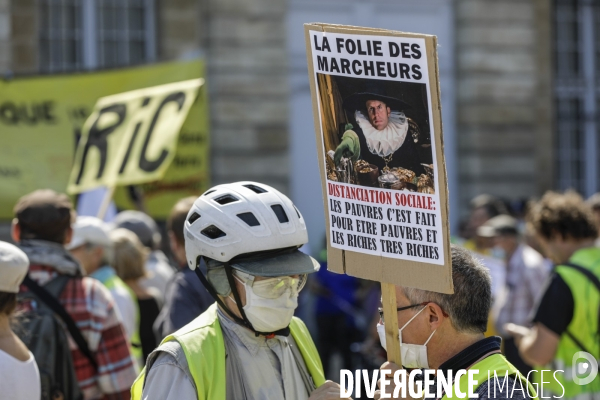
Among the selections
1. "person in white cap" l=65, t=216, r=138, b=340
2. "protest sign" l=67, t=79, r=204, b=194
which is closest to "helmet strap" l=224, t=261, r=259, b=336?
"person in white cap" l=65, t=216, r=138, b=340

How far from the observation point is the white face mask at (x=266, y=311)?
2686 millimetres

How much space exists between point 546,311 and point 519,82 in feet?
26.2

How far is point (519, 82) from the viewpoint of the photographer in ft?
39.4

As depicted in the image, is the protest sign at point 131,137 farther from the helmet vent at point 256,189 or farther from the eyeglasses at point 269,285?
the eyeglasses at point 269,285

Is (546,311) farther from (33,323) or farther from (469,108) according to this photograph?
(469,108)

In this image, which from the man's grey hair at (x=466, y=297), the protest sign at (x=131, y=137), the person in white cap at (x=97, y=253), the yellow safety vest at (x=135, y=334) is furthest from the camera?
the protest sign at (x=131, y=137)

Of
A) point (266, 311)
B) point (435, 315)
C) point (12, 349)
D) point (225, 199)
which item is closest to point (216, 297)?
point (266, 311)

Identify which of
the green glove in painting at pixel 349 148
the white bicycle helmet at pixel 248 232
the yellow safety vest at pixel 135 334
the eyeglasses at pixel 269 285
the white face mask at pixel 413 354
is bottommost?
the yellow safety vest at pixel 135 334

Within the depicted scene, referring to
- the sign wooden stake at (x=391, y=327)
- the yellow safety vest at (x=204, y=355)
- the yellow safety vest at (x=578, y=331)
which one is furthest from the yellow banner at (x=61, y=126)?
the sign wooden stake at (x=391, y=327)

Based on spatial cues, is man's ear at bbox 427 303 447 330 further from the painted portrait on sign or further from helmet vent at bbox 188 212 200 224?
helmet vent at bbox 188 212 200 224

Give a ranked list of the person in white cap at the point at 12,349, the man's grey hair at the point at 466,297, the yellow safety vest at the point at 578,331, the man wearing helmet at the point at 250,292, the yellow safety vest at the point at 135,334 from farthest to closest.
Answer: the yellow safety vest at the point at 135,334 → the yellow safety vest at the point at 578,331 → the person in white cap at the point at 12,349 → the man wearing helmet at the point at 250,292 → the man's grey hair at the point at 466,297

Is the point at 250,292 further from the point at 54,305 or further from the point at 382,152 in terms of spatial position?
the point at 54,305

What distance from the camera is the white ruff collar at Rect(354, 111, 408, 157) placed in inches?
97.5

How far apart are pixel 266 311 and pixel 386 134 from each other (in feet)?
2.04
